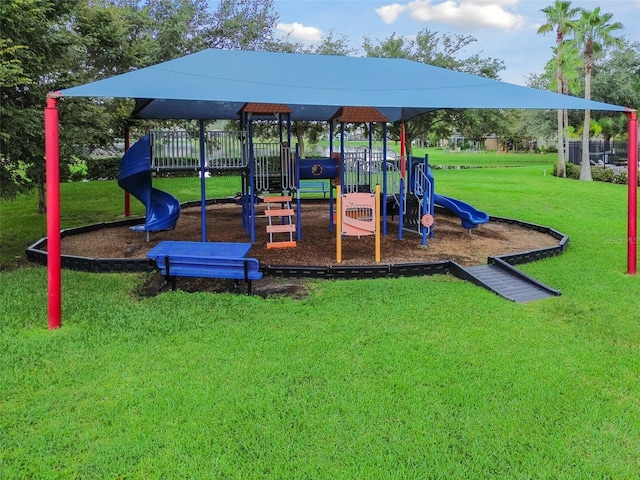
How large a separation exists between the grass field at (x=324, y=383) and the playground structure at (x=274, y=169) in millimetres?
3474

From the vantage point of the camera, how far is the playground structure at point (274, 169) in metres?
10.6

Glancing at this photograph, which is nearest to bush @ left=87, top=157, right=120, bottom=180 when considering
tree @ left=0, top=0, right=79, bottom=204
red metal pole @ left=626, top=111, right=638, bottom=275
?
tree @ left=0, top=0, right=79, bottom=204

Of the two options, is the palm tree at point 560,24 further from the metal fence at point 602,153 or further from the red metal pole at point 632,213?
the red metal pole at point 632,213

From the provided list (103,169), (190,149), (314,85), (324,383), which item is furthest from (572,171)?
(324,383)

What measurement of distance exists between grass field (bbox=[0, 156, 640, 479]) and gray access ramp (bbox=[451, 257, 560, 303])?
9.5 inches

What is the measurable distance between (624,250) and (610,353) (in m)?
5.98

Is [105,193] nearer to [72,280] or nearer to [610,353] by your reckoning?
[72,280]

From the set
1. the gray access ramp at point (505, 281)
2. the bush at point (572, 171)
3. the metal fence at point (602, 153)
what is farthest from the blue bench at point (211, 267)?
the metal fence at point (602, 153)

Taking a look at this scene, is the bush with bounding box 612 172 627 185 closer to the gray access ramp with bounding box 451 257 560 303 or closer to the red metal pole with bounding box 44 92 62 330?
the gray access ramp with bounding box 451 257 560 303

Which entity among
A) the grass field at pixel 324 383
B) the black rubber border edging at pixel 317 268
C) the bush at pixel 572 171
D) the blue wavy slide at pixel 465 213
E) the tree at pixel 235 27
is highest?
the tree at pixel 235 27

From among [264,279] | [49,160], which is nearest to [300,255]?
[264,279]

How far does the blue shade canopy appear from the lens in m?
7.10

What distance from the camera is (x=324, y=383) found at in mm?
4566

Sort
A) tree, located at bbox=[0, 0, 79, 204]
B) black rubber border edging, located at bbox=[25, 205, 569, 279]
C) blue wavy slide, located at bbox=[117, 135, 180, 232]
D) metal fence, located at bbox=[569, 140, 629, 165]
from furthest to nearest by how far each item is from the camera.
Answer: metal fence, located at bbox=[569, 140, 629, 165] < blue wavy slide, located at bbox=[117, 135, 180, 232] < black rubber border edging, located at bbox=[25, 205, 569, 279] < tree, located at bbox=[0, 0, 79, 204]
